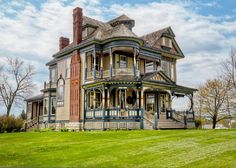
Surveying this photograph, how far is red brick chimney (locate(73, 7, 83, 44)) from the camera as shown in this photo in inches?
1240

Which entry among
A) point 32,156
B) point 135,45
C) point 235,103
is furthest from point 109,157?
point 235,103

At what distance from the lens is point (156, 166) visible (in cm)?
990

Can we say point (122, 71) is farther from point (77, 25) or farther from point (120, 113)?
point (77, 25)

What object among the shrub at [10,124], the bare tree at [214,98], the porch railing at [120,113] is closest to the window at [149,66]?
the porch railing at [120,113]

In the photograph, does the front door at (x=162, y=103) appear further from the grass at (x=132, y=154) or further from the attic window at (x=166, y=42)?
the grass at (x=132, y=154)

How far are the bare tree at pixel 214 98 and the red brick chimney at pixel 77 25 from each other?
22.1 metres

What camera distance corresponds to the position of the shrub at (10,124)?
3068 centimetres

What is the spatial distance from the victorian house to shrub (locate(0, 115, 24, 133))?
3.36 meters

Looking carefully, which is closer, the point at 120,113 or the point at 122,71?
the point at 120,113

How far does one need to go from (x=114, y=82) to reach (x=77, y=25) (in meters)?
9.23

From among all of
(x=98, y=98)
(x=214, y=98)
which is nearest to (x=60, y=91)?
(x=98, y=98)

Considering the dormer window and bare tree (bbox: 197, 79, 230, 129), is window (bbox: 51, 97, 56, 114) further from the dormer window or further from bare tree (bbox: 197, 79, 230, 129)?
bare tree (bbox: 197, 79, 230, 129)

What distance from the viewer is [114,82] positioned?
2570cm

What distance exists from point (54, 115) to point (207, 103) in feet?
75.8
